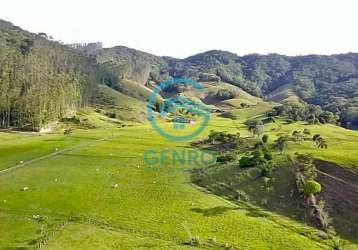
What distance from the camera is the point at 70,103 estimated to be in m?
164

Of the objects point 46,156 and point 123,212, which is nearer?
point 123,212

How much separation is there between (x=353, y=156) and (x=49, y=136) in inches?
3277

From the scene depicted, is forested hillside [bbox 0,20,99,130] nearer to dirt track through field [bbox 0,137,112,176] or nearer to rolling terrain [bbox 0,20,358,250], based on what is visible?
rolling terrain [bbox 0,20,358,250]

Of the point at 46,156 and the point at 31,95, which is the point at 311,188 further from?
the point at 31,95

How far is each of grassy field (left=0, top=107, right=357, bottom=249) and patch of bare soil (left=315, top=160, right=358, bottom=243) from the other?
4.29 m

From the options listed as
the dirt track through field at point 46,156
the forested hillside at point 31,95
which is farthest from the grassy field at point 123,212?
the forested hillside at point 31,95

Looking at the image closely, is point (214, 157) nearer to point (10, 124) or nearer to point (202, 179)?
point (202, 179)

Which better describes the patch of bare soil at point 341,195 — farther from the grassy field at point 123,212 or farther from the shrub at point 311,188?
the grassy field at point 123,212

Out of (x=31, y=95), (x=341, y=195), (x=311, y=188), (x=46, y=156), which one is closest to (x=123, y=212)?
(x=311, y=188)

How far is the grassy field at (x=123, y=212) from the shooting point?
49.9m

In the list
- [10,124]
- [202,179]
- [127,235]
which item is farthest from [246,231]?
[10,124]

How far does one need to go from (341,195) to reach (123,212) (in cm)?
3146

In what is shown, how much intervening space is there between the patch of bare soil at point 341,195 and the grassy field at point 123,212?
4295 mm

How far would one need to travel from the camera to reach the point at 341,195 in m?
61.7
